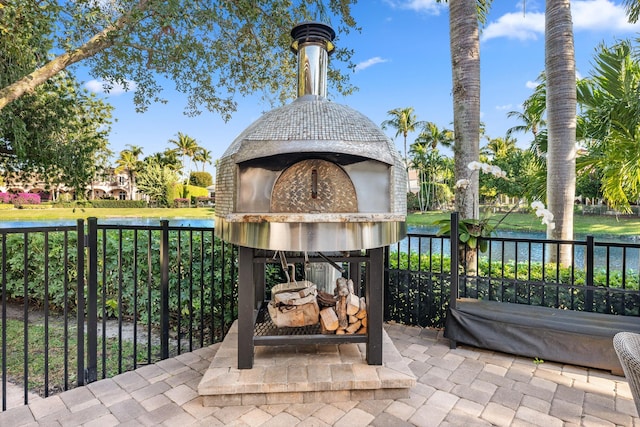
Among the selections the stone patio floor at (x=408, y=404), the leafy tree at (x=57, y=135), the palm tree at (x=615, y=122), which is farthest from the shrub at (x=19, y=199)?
the palm tree at (x=615, y=122)

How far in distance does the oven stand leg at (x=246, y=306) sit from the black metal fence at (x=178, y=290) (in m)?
0.72

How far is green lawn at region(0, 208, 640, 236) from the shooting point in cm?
670

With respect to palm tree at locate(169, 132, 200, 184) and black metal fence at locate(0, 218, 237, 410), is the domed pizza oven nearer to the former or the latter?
black metal fence at locate(0, 218, 237, 410)

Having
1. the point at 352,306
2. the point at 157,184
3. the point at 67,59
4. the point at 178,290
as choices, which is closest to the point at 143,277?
the point at 178,290

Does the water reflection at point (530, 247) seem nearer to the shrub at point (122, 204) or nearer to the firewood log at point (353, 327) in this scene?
the firewood log at point (353, 327)

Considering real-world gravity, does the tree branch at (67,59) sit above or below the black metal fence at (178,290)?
above

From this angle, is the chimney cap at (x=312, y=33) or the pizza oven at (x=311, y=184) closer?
the pizza oven at (x=311, y=184)

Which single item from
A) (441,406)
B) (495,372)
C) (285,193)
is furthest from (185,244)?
(495,372)

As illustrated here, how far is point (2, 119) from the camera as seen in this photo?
4480mm

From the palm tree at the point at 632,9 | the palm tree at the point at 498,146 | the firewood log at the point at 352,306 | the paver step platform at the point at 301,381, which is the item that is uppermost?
the palm tree at the point at 498,146

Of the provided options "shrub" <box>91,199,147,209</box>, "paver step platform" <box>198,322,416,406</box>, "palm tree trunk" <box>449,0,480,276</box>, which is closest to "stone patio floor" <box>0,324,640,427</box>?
"paver step platform" <box>198,322,416,406</box>

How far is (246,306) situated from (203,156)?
4257 centimetres

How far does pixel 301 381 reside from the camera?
186 cm

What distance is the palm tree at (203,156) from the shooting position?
40.2m
